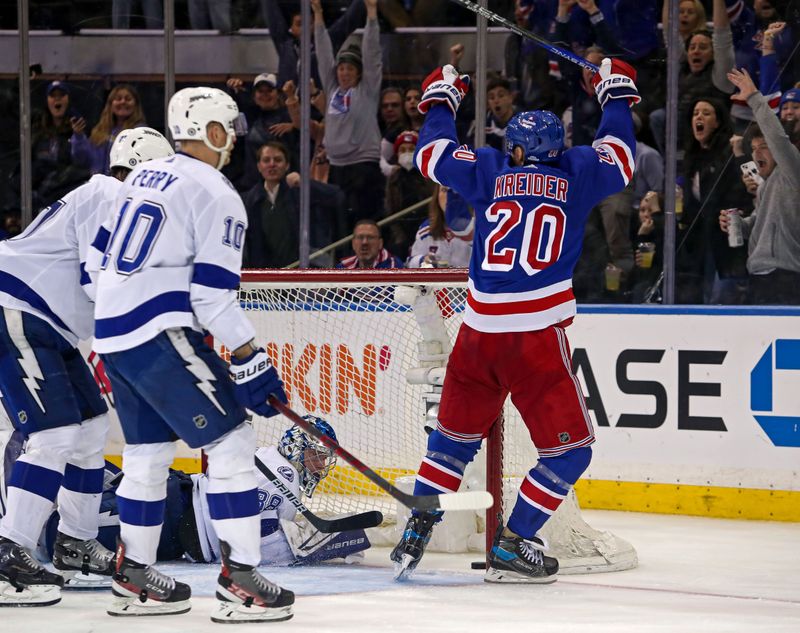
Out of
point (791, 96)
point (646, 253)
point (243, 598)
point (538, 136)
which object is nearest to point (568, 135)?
point (646, 253)

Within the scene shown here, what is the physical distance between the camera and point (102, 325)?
3469 mm

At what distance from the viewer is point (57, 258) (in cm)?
389

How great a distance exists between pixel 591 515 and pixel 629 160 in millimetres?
1861

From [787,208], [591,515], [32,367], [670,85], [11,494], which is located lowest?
[591,515]

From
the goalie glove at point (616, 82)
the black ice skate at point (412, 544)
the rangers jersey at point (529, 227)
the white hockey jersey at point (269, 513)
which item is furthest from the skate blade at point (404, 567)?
the goalie glove at point (616, 82)

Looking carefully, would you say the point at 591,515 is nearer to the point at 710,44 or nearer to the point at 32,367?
the point at 710,44

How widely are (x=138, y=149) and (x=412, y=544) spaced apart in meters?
1.36

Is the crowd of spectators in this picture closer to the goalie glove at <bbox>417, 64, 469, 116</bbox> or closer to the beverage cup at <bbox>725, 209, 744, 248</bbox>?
the beverage cup at <bbox>725, 209, 744, 248</bbox>

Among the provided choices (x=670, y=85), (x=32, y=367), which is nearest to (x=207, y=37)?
(x=670, y=85)

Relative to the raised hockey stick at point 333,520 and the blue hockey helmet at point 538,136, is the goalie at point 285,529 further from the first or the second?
the blue hockey helmet at point 538,136

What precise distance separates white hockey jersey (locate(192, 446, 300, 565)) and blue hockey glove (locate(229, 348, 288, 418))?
1012 mm

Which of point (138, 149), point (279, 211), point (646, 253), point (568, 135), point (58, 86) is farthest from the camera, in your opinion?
point (58, 86)

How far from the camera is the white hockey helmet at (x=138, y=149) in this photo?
3996 millimetres

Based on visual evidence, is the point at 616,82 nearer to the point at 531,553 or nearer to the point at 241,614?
the point at 531,553
